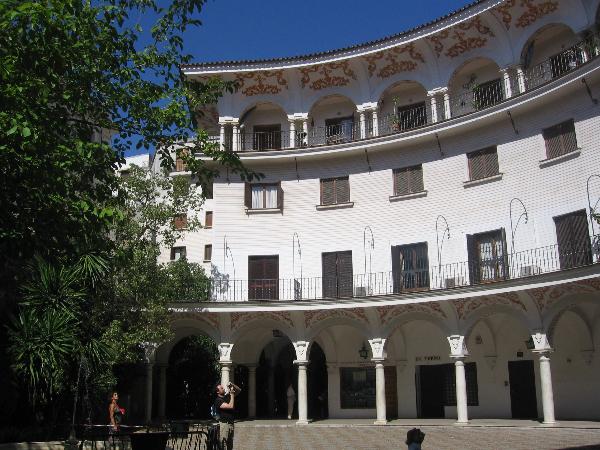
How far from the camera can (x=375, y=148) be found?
26.7 meters

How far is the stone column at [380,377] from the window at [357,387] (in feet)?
9.87

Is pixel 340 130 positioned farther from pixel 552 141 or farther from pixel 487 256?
pixel 552 141

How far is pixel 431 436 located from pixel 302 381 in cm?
660

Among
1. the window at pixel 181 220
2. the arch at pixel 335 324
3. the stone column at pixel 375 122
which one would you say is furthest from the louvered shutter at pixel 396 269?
the window at pixel 181 220

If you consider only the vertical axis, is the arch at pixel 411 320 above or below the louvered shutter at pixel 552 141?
below

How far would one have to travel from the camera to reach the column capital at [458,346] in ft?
77.7

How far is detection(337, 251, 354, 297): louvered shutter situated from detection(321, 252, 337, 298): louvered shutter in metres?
0.17

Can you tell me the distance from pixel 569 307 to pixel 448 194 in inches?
244

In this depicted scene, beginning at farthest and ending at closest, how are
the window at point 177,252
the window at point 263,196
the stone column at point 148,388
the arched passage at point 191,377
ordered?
the window at point 177,252 → the arched passage at point 191,377 → the window at point 263,196 → the stone column at point 148,388

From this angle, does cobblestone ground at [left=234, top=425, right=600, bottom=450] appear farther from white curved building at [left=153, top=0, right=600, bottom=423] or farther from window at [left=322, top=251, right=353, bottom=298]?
window at [left=322, top=251, right=353, bottom=298]

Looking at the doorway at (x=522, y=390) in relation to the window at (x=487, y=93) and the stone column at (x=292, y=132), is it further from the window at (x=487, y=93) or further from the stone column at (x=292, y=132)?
the stone column at (x=292, y=132)

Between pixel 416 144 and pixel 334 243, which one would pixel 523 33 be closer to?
pixel 416 144

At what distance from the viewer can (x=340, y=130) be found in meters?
28.7

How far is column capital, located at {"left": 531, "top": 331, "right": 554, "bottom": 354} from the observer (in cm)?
2192
